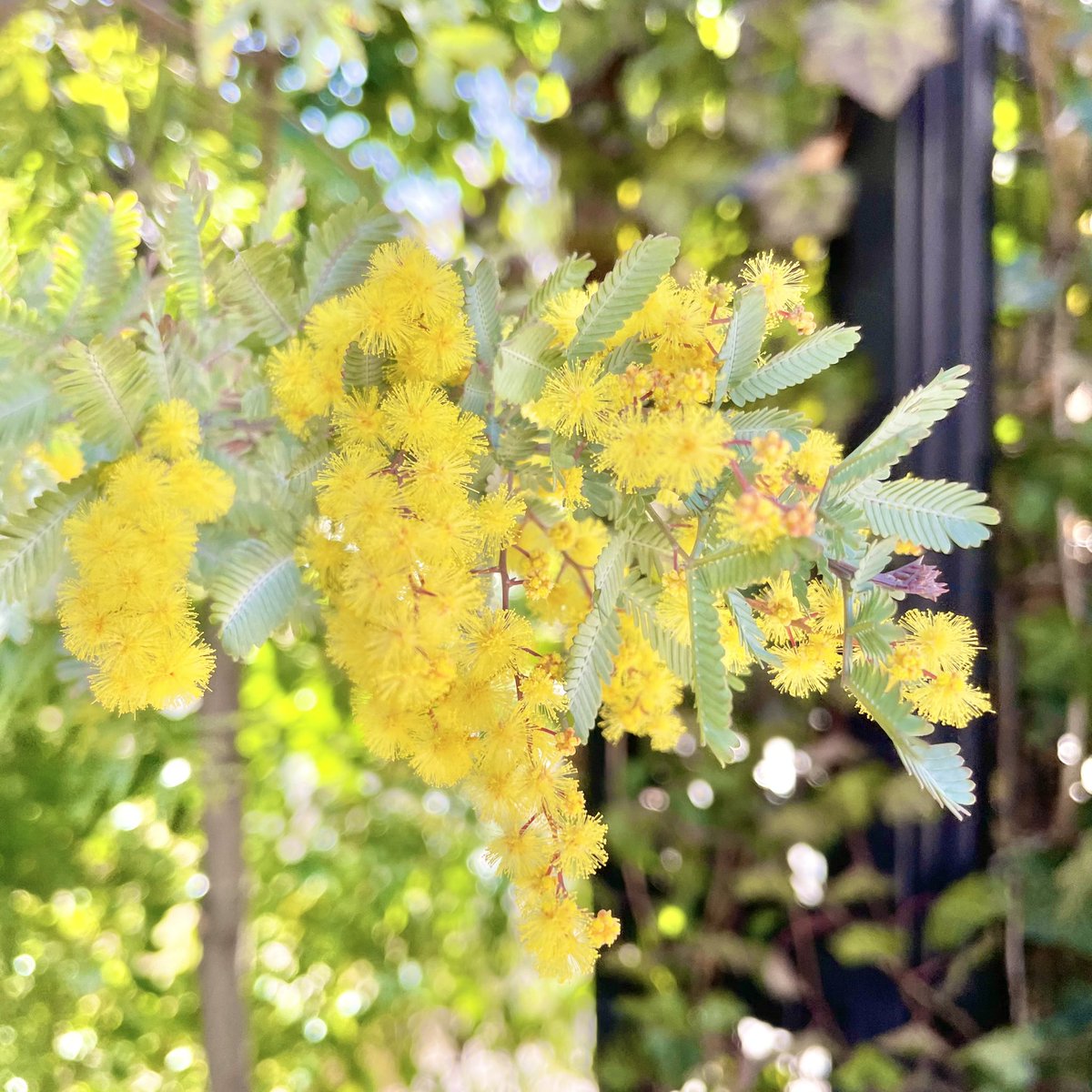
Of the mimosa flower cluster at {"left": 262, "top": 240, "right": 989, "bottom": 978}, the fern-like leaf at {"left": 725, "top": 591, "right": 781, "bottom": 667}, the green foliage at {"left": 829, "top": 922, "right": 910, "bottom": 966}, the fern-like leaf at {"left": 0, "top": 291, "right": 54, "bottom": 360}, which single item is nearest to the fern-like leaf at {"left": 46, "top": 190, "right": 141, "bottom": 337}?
the fern-like leaf at {"left": 0, "top": 291, "right": 54, "bottom": 360}

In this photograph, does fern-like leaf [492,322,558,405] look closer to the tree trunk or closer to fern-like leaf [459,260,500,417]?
fern-like leaf [459,260,500,417]

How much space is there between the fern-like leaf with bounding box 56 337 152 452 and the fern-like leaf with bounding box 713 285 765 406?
0.24 metres

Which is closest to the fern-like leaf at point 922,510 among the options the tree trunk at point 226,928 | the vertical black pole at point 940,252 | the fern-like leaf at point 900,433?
the fern-like leaf at point 900,433

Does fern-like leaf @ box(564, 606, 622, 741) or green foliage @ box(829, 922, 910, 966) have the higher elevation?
fern-like leaf @ box(564, 606, 622, 741)

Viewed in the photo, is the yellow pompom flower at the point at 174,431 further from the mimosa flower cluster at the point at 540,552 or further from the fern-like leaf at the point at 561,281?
the fern-like leaf at the point at 561,281

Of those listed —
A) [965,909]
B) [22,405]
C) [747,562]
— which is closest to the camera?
[747,562]

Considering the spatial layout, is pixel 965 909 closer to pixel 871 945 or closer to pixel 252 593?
pixel 871 945

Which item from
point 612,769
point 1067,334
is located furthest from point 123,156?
point 1067,334

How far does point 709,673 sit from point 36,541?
0.28 meters

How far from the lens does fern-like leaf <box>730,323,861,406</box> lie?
1.07 feet

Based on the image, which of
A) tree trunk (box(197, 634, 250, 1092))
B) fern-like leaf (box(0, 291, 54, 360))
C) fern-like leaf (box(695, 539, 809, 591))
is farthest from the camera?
tree trunk (box(197, 634, 250, 1092))

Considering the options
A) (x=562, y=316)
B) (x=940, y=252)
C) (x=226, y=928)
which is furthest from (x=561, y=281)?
(x=226, y=928)

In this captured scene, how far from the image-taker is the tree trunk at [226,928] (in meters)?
0.75

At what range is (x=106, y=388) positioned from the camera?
0.35m
